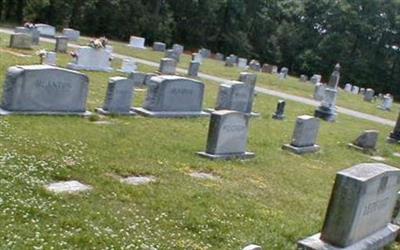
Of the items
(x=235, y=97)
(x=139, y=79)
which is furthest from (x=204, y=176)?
(x=139, y=79)

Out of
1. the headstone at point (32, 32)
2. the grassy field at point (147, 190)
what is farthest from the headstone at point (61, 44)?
the grassy field at point (147, 190)

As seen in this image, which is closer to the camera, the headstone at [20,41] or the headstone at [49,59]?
the headstone at [49,59]

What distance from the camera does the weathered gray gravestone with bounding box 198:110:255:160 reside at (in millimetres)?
12500

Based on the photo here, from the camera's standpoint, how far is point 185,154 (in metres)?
12.3

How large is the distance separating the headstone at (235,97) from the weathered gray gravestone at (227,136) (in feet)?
18.4

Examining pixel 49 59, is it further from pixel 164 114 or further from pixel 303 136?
pixel 303 136

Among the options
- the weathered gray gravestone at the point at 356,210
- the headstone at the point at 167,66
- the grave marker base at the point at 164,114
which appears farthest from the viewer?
the headstone at the point at 167,66

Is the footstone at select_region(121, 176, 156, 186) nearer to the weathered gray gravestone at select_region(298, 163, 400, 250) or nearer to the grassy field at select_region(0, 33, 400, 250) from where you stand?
the grassy field at select_region(0, 33, 400, 250)

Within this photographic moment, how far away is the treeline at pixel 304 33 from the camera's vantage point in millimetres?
54906

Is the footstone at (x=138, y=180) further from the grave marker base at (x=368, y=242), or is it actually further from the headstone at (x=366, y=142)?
the headstone at (x=366, y=142)

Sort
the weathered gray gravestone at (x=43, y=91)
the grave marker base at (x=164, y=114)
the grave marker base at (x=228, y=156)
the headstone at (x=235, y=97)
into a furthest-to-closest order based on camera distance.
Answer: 1. the headstone at (x=235, y=97)
2. the grave marker base at (x=164, y=114)
3. the weathered gray gravestone at (x=43, y=91)
4. the grave marker base at (x=228, y=156)

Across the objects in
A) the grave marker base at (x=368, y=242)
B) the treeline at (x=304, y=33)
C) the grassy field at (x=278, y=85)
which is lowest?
the grassy field at (x=278, y=85)

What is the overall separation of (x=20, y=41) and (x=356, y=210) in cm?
1996

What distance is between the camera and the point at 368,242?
325 inches
